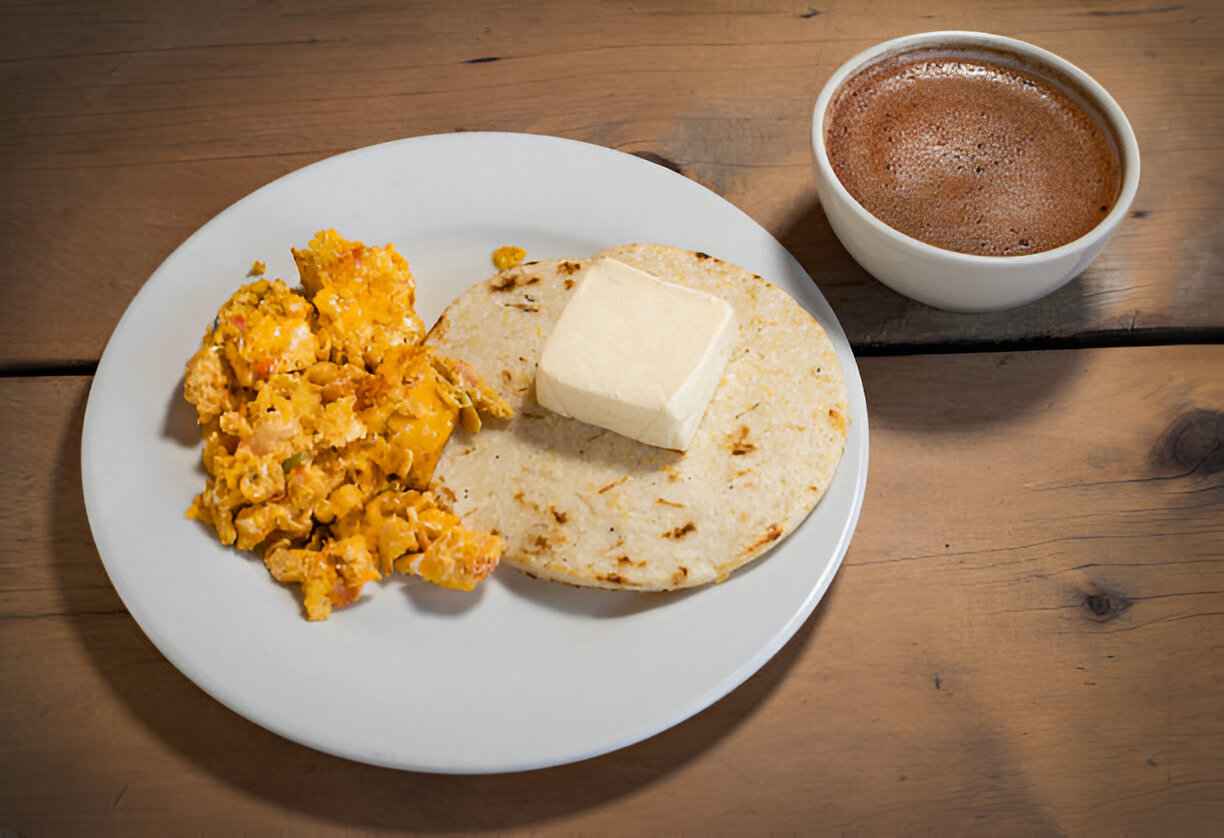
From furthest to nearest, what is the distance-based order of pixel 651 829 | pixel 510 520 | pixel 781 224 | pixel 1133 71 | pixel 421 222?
pixel 1133 71 < pixel 781 224 < pixel 421 222 < pixel 510 520 < pixel 651 829

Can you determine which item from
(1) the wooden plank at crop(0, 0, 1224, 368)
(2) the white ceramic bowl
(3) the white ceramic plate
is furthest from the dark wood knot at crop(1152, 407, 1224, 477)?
(3) the white ceramic plate

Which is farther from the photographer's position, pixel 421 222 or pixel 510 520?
pixel 421 222

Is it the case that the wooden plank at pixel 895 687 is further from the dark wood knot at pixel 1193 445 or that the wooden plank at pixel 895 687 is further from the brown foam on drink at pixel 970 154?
the brown foam on drink at pixel 970 154

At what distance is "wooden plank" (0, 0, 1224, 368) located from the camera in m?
2.55

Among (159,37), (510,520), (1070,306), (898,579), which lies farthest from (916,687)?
(159,37)

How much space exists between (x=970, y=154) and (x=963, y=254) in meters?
0.29

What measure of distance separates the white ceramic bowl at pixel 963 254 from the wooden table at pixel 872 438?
194 mm

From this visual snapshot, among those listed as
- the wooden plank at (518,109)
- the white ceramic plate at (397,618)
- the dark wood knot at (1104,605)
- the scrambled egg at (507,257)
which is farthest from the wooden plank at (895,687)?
the scrambled egg at (507,257)

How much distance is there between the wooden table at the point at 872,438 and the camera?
1.92 meters

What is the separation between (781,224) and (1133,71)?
1.17 metres

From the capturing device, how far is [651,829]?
1.89 m

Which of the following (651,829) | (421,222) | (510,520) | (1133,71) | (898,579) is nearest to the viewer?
(651,829)

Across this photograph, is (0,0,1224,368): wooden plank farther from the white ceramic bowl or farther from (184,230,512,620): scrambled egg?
(184,230,512,620): scrambled egg

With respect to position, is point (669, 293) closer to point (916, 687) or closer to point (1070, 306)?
point (916, 687)
